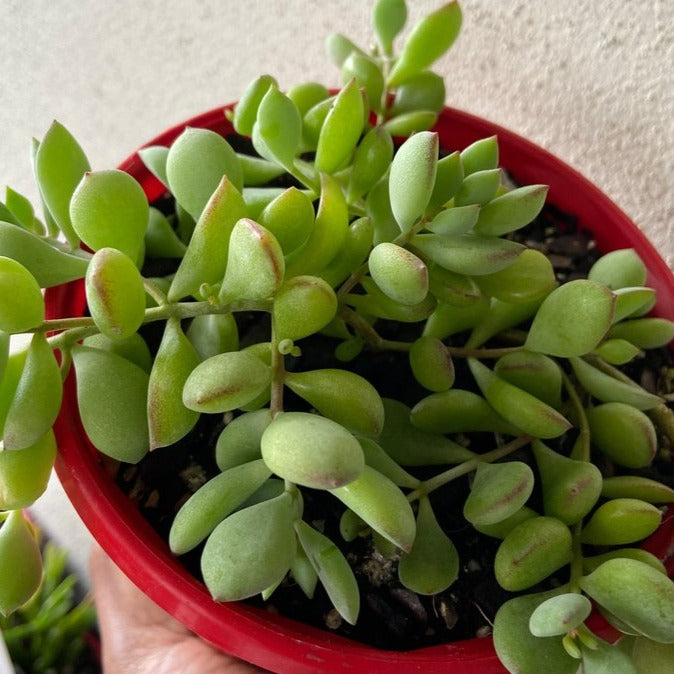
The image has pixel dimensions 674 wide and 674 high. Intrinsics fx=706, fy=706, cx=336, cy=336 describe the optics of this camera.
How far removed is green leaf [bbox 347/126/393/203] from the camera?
54 centimetres

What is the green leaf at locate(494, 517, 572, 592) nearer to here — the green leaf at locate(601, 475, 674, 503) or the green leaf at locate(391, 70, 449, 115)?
the green leaf at locate(601, 475, 674, 503)

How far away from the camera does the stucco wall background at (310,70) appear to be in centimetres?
83

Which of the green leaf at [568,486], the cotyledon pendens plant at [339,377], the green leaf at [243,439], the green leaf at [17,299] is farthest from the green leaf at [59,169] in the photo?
the green leaf at [568,486]

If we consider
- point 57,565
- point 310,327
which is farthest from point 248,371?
point 57,565

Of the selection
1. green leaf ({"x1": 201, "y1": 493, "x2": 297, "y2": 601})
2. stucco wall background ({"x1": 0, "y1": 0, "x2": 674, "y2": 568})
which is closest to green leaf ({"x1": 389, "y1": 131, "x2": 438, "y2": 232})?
green leaf ({"x1": 201, "y1": 493, "x2": 297, "y2": 601})

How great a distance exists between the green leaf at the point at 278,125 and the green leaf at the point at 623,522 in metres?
0.36

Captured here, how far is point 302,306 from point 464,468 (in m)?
0.20

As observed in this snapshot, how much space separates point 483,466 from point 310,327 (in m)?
0.18

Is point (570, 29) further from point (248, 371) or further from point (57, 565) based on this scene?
point (57, 565)

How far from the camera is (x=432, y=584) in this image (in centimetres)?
50

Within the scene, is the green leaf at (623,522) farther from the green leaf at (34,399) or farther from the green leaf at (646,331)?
the green leaf at (34,399)

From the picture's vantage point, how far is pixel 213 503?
467 mm

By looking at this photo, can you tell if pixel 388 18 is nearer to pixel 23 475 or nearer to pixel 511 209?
pixel 511 209

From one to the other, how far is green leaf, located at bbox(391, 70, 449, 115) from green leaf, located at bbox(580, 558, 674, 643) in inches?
18.2
